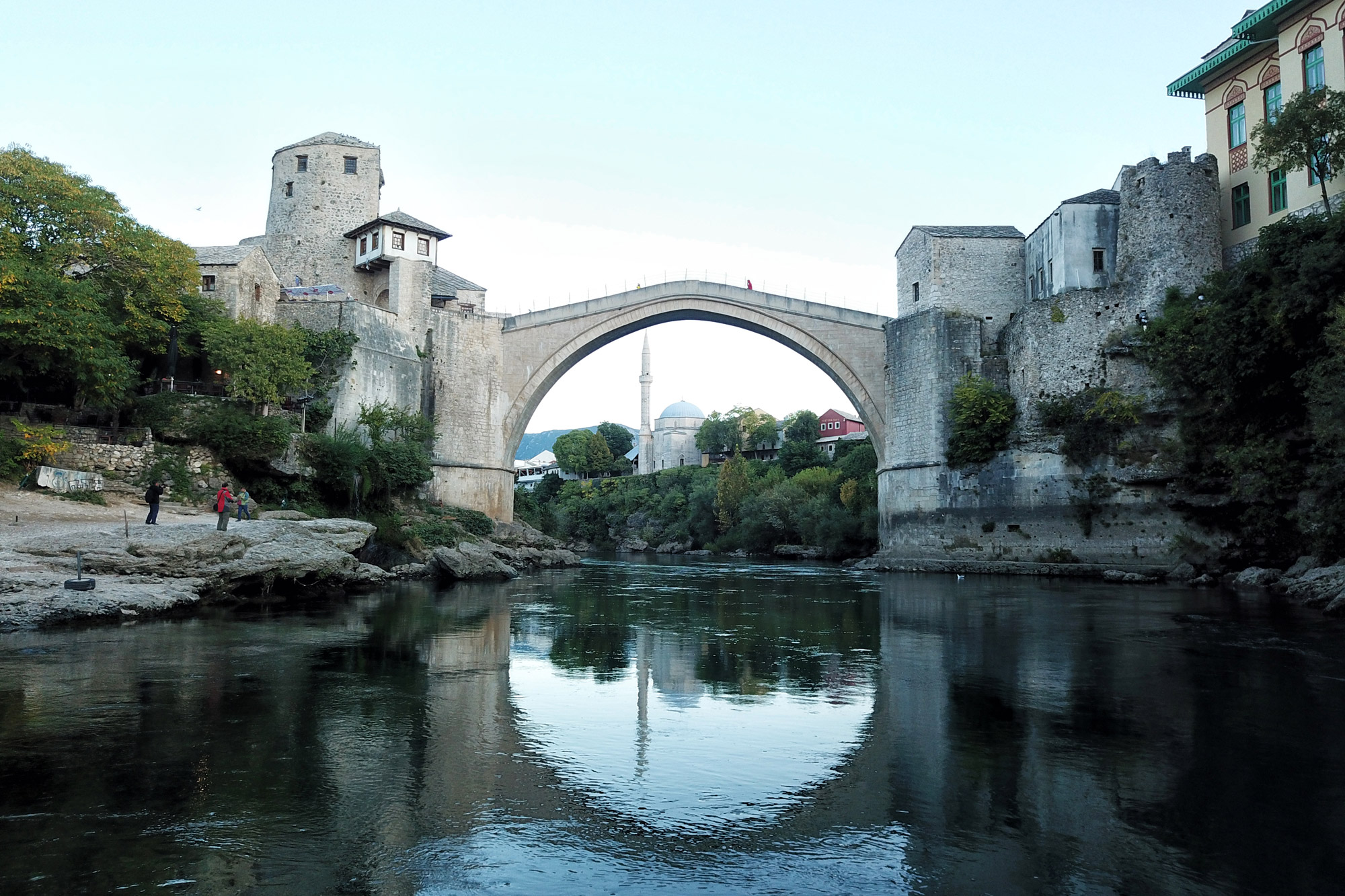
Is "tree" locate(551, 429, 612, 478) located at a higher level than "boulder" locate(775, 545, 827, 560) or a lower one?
higher

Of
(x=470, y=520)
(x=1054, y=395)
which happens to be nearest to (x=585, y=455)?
(x=470, y=520)

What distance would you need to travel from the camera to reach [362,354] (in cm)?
2369

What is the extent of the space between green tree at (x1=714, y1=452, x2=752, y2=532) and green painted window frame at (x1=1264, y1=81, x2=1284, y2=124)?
26612 mm

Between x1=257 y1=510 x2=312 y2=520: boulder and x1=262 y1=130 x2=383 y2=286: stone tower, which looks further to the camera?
x1=262 y1=130 x2=383 y2=286: stone tower

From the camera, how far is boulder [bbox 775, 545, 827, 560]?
35.1 meters

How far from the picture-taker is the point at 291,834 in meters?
3.60

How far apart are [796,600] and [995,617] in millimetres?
3808

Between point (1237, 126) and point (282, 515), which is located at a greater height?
point (1237, 126)

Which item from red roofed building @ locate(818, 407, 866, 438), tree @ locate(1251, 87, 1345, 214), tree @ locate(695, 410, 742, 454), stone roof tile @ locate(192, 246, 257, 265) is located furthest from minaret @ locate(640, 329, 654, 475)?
tree @ locate(1251, 87, 1345, 214)

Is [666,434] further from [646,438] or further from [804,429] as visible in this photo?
[804,429]

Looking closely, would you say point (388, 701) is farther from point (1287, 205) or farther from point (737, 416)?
point (737, 416)

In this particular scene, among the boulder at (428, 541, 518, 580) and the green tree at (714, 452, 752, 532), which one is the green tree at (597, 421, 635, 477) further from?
the boulder at (428, 541, 518, 580)

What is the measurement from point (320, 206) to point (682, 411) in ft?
158

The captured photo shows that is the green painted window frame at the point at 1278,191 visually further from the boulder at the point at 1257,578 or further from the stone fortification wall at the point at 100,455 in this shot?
the stone fortification wall at the point at 100,455
